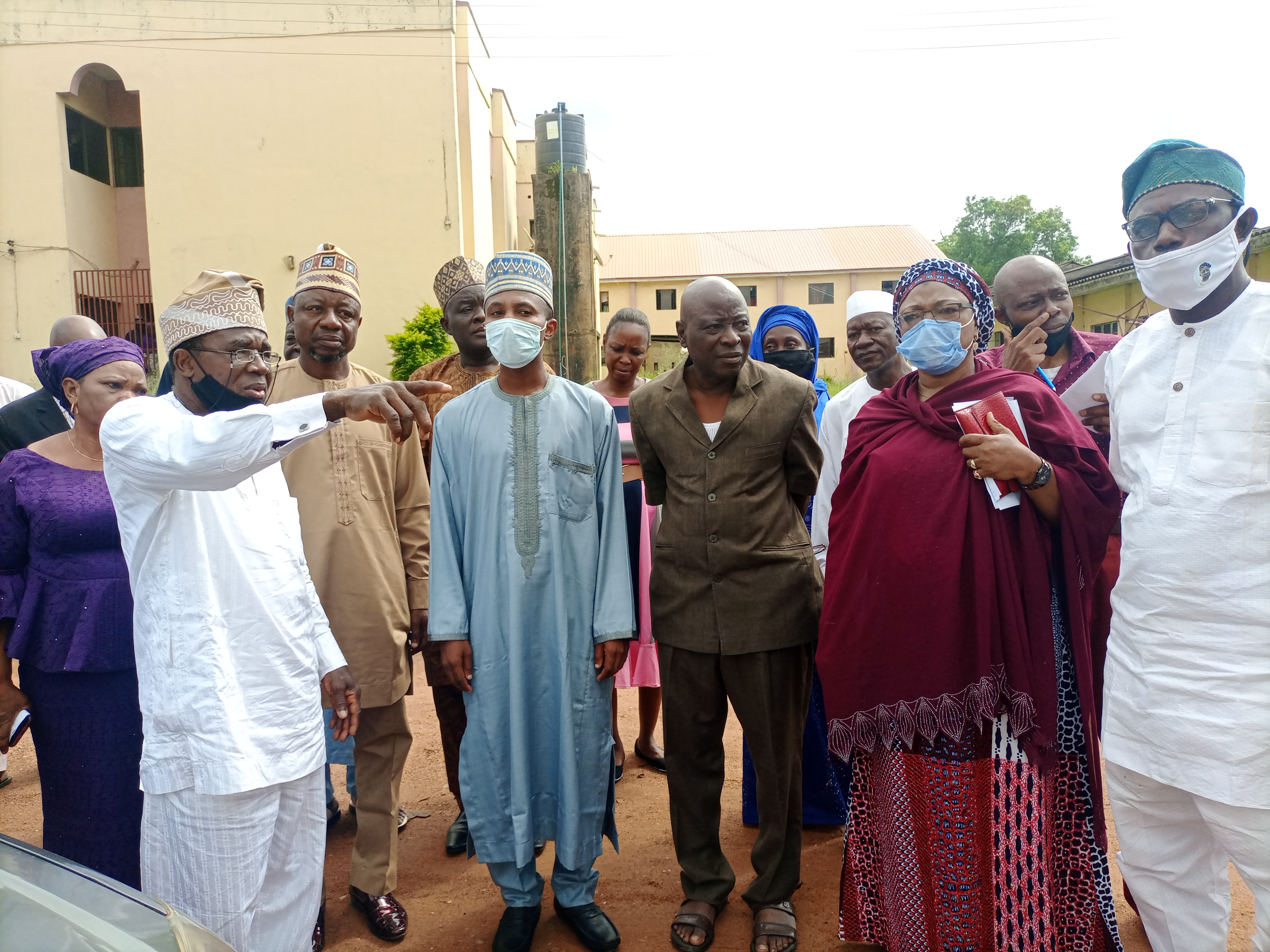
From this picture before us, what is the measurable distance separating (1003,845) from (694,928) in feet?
3.67

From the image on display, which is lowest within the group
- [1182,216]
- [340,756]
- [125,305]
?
[340,756]

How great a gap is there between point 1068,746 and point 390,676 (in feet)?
7.76

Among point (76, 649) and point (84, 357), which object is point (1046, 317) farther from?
point (76, 649)

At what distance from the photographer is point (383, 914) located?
3258mm

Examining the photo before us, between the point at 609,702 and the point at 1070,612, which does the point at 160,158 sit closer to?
the point at 609,702

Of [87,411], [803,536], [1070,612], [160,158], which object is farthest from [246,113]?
[1070,612]

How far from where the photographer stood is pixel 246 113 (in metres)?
12.9

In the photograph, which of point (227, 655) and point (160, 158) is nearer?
point (227, 655)

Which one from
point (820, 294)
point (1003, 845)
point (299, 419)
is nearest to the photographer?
point (299, 419)

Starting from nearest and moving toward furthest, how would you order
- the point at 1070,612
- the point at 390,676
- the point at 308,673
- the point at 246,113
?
1. the point at 308,673
2. the point at 1070,612
3. the point at 390,676
4. the point at 246,113

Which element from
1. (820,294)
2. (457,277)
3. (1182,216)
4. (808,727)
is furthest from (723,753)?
(820,294)

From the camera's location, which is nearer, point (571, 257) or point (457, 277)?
point (457, 277)

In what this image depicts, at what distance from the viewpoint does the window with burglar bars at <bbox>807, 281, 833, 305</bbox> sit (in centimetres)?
3441

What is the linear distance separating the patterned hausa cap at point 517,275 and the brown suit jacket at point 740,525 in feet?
2.12
